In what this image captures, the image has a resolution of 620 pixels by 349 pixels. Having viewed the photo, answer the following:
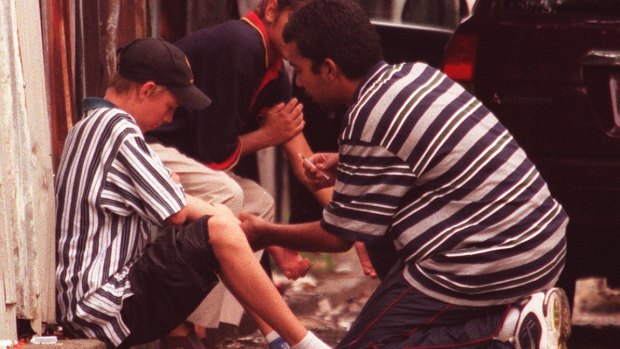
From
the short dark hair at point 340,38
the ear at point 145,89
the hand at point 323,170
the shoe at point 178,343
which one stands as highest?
the short dark hair at point 340,38

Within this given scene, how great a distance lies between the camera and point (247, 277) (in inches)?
211

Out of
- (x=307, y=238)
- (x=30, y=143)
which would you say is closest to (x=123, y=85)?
(x=30, y=143)

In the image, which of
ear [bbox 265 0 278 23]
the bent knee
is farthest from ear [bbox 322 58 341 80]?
ear [bbox 265 0 278 23]

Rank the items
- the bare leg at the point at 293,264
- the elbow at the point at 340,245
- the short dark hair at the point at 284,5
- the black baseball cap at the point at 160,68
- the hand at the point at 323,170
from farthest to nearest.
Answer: the short dark hair at the point at 284,5, the bare leg at the point at 293,264, the black baseball cap at the point at 160,68, the hand at the point at 323,170, the elbow at the point at 340,245

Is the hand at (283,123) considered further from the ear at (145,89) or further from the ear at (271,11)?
the ear at (145,89)

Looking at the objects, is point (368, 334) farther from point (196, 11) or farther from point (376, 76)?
point (196, 11)

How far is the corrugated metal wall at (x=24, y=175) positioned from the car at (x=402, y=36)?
11.3 ft

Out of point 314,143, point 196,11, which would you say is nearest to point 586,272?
point 314,143

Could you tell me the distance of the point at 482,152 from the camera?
490cm

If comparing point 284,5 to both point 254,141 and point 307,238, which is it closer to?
point 254,141

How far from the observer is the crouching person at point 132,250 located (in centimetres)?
532

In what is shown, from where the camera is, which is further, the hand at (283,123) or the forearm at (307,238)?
the hand at (283,123)

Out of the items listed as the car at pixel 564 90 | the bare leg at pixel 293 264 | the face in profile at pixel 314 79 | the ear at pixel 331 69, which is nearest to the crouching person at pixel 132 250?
the bare leg at pixel 293 264

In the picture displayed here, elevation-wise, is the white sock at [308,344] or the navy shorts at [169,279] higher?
the navy shorts at [169,279]
